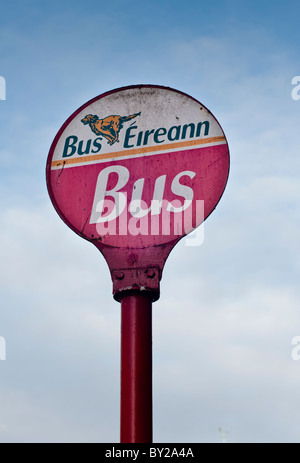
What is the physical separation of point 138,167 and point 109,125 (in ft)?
1.14

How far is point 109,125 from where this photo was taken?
455cm

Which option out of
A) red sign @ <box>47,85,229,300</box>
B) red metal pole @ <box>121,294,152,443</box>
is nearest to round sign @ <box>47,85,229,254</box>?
red sign @ <box>47,85,229,300</box>

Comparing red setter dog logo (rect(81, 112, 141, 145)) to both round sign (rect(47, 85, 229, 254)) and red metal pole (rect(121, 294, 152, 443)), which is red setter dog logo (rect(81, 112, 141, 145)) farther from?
red metal pole (rect(121, 294, 152, 443))

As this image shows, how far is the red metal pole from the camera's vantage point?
3724 millimetres

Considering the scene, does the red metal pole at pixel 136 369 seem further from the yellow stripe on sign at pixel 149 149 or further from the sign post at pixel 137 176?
the yellow stripe on sign at pixel 149 149

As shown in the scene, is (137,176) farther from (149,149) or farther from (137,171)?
(149,149)

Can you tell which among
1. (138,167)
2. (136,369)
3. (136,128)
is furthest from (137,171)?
(136,369)

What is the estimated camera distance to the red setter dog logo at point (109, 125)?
4.53m

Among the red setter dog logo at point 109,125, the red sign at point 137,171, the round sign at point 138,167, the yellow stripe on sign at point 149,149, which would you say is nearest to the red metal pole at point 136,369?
the red sign at point 137,171

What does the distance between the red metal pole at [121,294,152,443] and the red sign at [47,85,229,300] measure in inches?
9.7

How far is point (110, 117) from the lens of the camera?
457cm

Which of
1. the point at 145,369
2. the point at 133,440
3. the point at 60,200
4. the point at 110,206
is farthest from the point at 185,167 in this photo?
the point at 133,440
